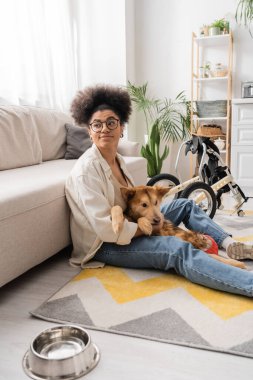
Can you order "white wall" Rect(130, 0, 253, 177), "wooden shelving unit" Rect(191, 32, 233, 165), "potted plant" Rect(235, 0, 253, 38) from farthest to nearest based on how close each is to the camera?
"white wall" Rect(130, 0, 253, 177) < "wooden shelving unit" Rect(191, 32, 233, 165) < "potted plant" Rect(235, 0, 253, 38)

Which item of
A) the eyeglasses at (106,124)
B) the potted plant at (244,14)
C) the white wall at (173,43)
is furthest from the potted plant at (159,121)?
the eyeglasses at (106,124)

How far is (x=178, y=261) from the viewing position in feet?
4.81

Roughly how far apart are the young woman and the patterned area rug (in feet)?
0.18

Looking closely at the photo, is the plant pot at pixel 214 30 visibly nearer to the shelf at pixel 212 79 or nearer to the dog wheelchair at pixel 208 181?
the shelf at pixel 212 79

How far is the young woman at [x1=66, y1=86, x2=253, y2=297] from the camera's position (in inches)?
55.1

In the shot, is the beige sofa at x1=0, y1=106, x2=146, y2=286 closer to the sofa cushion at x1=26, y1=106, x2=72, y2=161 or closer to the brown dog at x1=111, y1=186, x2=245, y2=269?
the sofa cushion at x1=26, y1=106, x2=72, y2=161

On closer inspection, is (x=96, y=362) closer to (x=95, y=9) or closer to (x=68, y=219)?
(x=68, y=219)

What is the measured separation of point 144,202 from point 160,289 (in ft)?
1.24

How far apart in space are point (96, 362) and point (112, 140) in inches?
37.7

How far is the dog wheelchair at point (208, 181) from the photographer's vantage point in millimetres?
2344

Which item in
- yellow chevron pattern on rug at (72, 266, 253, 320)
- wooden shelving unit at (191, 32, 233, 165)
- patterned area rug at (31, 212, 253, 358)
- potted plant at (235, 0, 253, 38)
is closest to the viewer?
patterned area rug at (31, 212, 253, 358)

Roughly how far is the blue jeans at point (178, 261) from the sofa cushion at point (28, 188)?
36cm

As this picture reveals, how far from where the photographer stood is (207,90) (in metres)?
4.11

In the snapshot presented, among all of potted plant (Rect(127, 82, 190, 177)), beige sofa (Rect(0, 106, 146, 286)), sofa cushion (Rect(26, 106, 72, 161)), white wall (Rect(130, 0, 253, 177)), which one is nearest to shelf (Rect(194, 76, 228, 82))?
white wall (Rect(130, 0, 253, 177))
